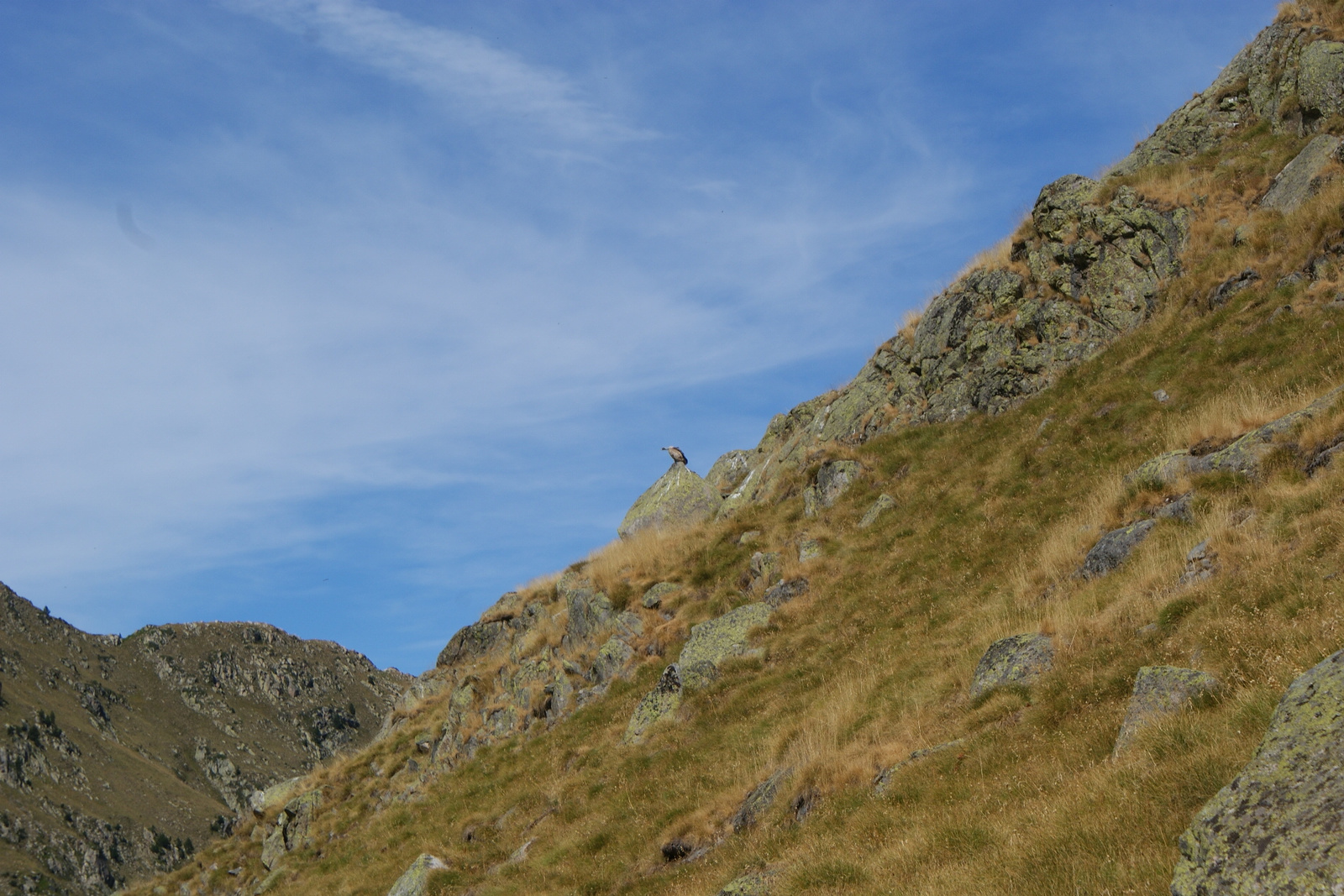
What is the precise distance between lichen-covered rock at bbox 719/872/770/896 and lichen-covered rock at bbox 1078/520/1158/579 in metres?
7.69

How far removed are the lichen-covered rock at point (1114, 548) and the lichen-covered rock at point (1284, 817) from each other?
8.81 meters

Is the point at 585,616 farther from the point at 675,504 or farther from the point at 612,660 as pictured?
the point at 675,504

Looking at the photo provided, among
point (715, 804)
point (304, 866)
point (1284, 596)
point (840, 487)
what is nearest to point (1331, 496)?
point (1284, 596)

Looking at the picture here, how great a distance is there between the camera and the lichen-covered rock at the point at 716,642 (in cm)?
2147

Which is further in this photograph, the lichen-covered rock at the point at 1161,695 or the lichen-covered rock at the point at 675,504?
the lichen-covered rock at the point at 675,504

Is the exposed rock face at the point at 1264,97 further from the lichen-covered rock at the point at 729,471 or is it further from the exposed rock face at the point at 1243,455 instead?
the lichen-covered rock at the point at 729,471

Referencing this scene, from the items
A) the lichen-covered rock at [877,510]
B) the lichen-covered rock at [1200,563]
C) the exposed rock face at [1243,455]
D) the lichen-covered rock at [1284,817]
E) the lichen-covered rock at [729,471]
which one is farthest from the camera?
the lichen-covered rock at [729,471]

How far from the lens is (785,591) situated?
23234mm

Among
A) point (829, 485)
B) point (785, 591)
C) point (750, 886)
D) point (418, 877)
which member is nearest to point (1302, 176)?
point (829, 485)

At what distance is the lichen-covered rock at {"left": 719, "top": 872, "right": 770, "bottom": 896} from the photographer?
10445 mm

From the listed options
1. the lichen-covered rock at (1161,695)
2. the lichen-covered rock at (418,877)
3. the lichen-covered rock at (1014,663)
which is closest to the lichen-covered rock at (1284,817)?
the lichen-covered rock at (1161,695)

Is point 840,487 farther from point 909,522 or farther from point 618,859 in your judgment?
point 618,859

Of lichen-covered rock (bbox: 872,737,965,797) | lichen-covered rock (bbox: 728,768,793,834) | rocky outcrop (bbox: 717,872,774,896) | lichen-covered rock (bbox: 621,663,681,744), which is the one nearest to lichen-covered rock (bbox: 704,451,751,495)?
lichen-covered rock (bbox: 621,663,681,744)

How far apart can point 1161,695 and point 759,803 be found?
6704 mm
